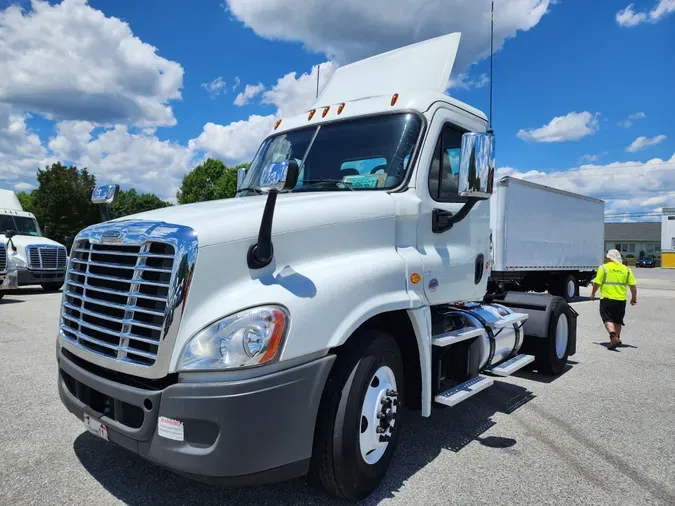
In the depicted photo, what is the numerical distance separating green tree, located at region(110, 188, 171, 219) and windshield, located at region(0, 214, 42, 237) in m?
2.98

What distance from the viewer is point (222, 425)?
7.85ft

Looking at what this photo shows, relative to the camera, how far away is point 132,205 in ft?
175

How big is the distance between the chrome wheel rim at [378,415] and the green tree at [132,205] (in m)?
2.10

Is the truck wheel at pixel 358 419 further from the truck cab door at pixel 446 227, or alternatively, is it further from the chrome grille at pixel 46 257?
the chrome grille at pixel 46 257

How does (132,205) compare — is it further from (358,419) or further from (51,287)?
(358,419)

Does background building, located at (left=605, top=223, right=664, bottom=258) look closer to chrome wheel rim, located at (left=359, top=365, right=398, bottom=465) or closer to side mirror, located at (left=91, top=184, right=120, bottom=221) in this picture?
chrome wheel rim, located at (left=359, top=365, right=398, bottom=465)

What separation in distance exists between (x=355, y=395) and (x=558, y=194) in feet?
48.2

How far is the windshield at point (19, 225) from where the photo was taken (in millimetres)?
16109

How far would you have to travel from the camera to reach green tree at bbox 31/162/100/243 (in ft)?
122

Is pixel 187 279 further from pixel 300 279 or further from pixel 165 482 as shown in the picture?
pixel 165 482

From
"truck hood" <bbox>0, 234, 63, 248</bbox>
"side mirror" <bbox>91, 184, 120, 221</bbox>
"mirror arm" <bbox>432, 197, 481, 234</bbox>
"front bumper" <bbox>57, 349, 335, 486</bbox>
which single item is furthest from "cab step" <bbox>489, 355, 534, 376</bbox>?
"truck hood" <bbox>0, 234, 63, 248</bbox>

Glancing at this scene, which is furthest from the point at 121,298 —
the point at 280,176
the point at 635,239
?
the point at 635,239

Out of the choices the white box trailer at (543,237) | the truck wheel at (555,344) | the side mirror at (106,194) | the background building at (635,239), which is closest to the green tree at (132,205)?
the side mirror at (106,194)

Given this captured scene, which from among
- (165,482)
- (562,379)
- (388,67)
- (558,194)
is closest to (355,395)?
(165,482)
